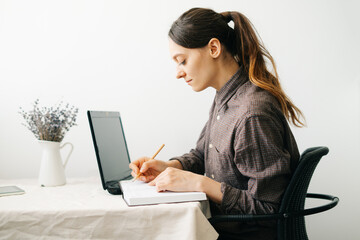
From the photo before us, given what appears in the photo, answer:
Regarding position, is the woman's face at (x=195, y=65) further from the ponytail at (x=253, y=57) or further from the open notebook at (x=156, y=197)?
the open notebook at (x=156, y=197)

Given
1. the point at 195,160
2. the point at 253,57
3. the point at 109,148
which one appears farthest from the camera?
the point at 195,160

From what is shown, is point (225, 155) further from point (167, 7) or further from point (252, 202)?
point (167, 7)

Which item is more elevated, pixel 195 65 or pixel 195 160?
pixel 195 65

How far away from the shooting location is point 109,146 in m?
1.28

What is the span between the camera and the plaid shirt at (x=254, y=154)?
0.94 meters

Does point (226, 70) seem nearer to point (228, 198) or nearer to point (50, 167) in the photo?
point (228, 198)

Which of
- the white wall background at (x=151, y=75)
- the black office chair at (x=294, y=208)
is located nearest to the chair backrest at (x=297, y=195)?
the black office chair at (x=294, y=208)

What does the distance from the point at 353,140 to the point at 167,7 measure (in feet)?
3.95

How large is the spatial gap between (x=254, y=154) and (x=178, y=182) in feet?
0.78

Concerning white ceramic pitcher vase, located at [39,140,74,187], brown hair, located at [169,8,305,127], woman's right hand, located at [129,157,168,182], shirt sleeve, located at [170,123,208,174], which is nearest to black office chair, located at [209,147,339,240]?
brown hair, located at [169,8,305,127]

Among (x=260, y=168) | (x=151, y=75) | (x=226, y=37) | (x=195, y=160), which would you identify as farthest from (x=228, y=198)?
(x=151, y=75)

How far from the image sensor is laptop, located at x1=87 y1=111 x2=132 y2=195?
1137mm

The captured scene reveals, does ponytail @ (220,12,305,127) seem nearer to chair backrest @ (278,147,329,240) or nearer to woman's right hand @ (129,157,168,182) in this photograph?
chair backrest @ (278,147,329,240)

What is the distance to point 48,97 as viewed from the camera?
171 cm
